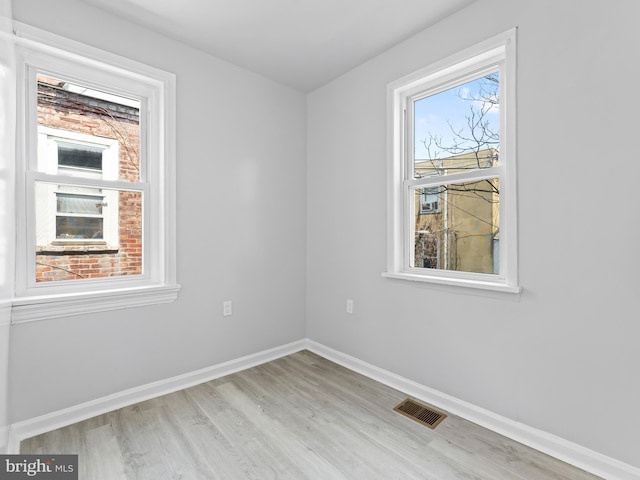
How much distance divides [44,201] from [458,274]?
105 inches

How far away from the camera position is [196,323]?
254 centimetres

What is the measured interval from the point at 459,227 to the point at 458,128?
686mm

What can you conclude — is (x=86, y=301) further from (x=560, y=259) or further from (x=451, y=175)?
(x=560, y=259)

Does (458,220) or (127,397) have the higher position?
(458,220)

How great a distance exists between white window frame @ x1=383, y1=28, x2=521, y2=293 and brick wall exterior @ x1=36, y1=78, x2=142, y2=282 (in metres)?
1.88

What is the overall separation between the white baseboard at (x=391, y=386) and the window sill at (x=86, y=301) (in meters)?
0.58

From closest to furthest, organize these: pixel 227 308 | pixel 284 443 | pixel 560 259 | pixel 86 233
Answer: pixel 560 259, pixel 284 443, pixel 86 233, pixel 227 308

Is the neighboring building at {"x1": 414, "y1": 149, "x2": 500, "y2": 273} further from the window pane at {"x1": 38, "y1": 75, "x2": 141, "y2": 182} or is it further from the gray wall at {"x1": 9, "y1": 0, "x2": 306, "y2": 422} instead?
the window pane at {"x1": 38, "y1": 75, "x2": 141, "y2": 182}

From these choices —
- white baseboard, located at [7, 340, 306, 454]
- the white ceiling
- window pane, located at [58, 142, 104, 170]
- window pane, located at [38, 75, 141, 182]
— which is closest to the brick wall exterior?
window pane, located at [38, 75, 141, 182]

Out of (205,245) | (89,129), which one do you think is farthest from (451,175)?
(89,129)

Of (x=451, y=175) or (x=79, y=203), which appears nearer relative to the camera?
(x=79, y=203)

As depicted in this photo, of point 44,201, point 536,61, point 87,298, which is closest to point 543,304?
point 536,61

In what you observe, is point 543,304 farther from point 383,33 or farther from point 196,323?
point 196,323

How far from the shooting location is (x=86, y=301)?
2.05 m
